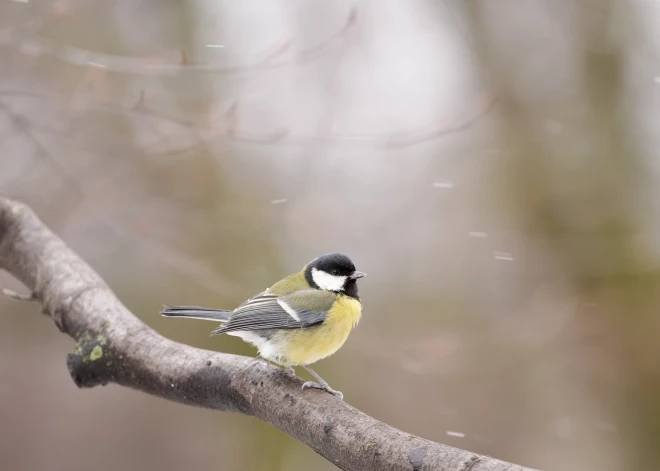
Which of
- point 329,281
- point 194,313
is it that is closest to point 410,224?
point 329,281

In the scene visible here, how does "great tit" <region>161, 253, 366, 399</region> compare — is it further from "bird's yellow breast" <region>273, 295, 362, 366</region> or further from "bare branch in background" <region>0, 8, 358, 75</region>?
"bare branch in background" <region>0, 8, 358, 75</region>

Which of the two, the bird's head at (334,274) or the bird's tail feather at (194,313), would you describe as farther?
the bird's head at (334,274)

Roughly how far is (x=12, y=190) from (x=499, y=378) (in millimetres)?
3033

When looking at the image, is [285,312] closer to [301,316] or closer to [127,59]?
[301,316]

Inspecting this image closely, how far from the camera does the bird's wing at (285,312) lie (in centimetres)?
201

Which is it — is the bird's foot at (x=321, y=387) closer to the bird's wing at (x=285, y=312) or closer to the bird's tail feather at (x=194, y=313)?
the bird's wing at (x=285, y=312)

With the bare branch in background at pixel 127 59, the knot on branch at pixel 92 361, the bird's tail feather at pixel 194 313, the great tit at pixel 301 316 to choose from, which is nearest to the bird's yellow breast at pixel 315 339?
the great tit at pixel 301 316

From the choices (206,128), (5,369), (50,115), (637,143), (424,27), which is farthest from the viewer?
(424,27)

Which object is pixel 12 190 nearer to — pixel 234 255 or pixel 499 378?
pixel 234 255

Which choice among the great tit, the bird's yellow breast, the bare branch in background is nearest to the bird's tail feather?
the great tit

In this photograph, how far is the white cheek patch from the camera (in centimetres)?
215

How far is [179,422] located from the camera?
164 inches

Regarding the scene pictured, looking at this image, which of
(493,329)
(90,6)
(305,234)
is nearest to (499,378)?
(493,329)

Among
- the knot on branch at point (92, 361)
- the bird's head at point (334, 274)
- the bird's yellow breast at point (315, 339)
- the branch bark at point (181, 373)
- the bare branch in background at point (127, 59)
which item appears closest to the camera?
the branch bark at point (181, 373)
